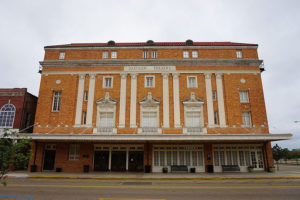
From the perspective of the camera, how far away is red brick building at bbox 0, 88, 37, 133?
24156mm

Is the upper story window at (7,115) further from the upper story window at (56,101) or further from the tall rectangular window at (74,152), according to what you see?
the tall rectangular window at (74,152)

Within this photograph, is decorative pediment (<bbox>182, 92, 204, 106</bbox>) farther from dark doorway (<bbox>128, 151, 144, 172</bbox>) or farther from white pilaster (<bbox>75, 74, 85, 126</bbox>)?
white pilaster (<bbox>75, 74, 85, 126</bbox>)

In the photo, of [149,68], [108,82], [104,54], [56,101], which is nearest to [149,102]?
[149,68]

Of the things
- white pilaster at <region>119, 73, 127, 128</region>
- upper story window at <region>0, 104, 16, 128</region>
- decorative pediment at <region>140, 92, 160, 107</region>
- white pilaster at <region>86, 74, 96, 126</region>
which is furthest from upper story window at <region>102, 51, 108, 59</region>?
upper story window at <region>0, 104, 16, 128</region>

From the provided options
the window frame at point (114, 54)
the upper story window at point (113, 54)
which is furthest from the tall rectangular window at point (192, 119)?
the upper story window at point (113, 54)

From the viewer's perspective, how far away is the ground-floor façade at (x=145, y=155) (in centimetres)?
2184

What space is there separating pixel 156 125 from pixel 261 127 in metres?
11.9

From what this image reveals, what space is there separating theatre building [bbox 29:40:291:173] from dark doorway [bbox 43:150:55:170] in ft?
0.36

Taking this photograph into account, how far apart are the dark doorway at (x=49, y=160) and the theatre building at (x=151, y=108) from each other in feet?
0.36

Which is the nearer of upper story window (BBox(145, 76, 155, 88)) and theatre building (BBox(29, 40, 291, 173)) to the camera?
theatre building (BBox(29, 40, 291, 173))

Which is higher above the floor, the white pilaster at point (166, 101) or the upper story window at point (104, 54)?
the upper story window at point (104, 54)

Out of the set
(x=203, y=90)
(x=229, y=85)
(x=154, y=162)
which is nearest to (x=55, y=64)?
(x=154, y=162)

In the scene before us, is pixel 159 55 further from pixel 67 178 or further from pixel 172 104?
pixel 67 178

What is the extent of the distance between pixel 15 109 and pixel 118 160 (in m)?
14.3
